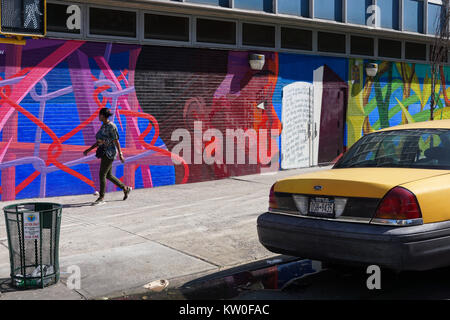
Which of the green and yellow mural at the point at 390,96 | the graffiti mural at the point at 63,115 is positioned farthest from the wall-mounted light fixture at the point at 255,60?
the green and yellow mural at the point at 390,96

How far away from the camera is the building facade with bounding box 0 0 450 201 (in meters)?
11.0

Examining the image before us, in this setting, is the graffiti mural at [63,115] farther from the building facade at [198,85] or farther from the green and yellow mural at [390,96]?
the green and yellow mural at [390,96]

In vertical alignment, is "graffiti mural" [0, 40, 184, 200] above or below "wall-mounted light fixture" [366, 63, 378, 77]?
below

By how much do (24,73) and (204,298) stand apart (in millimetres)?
6957

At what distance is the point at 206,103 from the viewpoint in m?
13.3

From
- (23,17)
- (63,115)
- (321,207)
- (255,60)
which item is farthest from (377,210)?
(255,60)

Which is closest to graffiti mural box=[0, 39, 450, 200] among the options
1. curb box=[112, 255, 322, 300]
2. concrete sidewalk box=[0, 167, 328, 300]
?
concrete sidewalk box=[0, 167, 328, 300]

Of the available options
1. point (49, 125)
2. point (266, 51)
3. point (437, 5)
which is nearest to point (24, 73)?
point (49, 125)

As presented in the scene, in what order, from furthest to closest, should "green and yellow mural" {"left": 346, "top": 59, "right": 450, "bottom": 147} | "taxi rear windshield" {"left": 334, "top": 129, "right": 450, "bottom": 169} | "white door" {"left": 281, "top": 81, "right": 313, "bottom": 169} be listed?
"green and yellow mural" {"left": 346, "top": 59, "right": 450, "bottom": 147}, "white door" {"left": 281, "top": 81, "right": 313, "bottom": 169}, "taxi rear windshield" {"left": 334, "top": 129, "right": 450, "bottom": 169}

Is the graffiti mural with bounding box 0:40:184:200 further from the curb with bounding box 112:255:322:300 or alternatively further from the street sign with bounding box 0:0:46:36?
the curb with bounding box 112:255:322:300

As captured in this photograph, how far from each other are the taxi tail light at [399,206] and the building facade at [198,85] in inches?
307

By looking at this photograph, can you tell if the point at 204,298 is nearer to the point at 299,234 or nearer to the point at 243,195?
the point at 299,234

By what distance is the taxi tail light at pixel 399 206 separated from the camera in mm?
4887

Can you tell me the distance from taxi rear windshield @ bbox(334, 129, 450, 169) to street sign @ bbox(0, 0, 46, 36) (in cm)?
373
